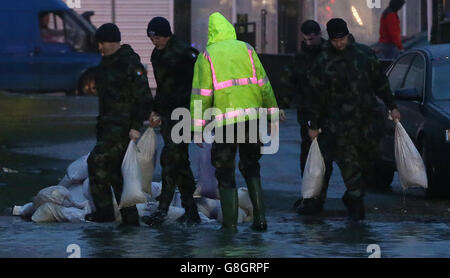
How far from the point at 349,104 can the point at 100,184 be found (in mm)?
2154

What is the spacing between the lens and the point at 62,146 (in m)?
19.2

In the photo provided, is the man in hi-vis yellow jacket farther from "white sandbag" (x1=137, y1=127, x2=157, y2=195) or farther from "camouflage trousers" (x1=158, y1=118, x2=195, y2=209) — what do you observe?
"white sandbag" (x1=137, y1=127, x2=157, y2=195)

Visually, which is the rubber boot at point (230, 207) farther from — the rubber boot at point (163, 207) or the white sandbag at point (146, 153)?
the white sandbag at point (146, 153)

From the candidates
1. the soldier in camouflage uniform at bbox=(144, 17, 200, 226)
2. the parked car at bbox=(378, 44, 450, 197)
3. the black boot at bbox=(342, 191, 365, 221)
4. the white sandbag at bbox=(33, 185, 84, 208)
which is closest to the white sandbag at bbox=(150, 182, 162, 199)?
the white sandbag at bbox=(33, 185, 84, 208)

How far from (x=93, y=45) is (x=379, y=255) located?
21625 mm

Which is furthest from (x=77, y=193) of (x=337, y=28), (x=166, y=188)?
(x=337, y=28)

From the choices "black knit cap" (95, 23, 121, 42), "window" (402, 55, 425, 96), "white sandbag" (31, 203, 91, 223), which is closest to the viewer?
"black knit cap" (95, 23, 121, 42)

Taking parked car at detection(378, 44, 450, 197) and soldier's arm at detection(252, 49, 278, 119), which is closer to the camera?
soldier's arm at detection(252, 49, 278, 119)

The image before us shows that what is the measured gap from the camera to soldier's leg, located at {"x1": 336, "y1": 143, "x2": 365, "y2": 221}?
12211mm

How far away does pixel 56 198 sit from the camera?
12406 mm

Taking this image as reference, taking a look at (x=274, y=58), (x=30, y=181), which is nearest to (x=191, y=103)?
(x=30, y=181)

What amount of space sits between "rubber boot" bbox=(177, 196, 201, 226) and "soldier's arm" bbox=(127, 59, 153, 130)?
778 millimetres

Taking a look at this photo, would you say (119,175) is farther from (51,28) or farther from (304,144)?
(51,28)

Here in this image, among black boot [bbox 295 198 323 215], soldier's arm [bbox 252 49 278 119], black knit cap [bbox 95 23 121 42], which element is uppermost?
black knit cap [bbox 95 23 121 42]
